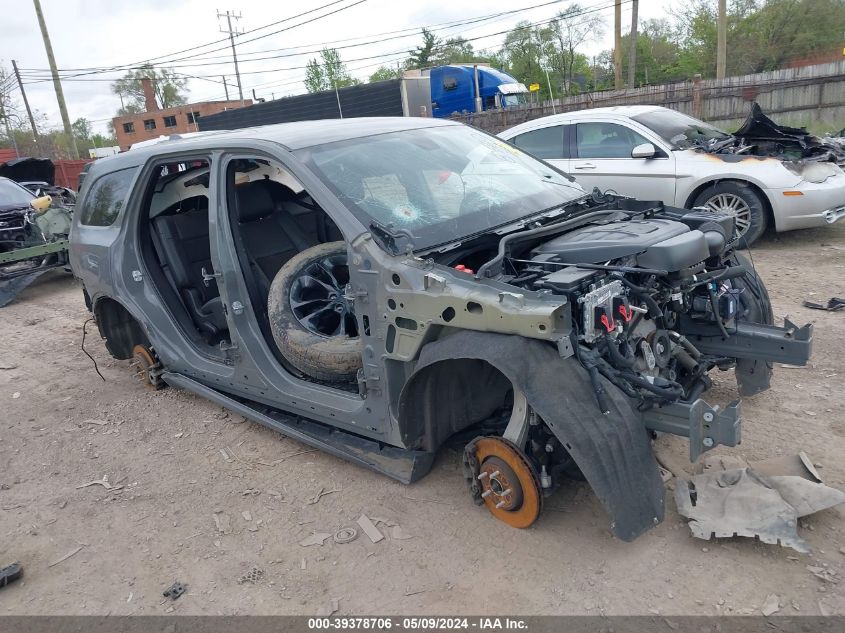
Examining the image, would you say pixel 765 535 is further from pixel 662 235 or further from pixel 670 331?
pixel 662 235

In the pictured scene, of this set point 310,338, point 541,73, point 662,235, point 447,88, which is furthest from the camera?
point 541,73

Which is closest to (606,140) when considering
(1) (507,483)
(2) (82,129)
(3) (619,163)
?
(3) (619,163)

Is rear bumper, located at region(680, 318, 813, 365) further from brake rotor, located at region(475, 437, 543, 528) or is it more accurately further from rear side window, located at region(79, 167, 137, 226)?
rear side window, located at region(79, 167, 137, 226)

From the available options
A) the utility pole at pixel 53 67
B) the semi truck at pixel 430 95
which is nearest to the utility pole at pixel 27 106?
the utility pole at pixel 53 67

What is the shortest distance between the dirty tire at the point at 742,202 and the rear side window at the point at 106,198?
19.8 ft

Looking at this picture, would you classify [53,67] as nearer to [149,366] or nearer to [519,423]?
[149,366]

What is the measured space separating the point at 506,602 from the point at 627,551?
1.96ft

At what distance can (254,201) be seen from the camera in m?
4.67

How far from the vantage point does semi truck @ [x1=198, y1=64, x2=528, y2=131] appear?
24.2m

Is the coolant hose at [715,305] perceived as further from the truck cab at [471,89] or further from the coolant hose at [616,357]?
the truck cab at [471,89]

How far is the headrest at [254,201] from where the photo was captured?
4.57 metres

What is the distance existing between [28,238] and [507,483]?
9.66 metres

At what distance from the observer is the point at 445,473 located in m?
3.48

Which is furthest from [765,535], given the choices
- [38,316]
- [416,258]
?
[38,316]
